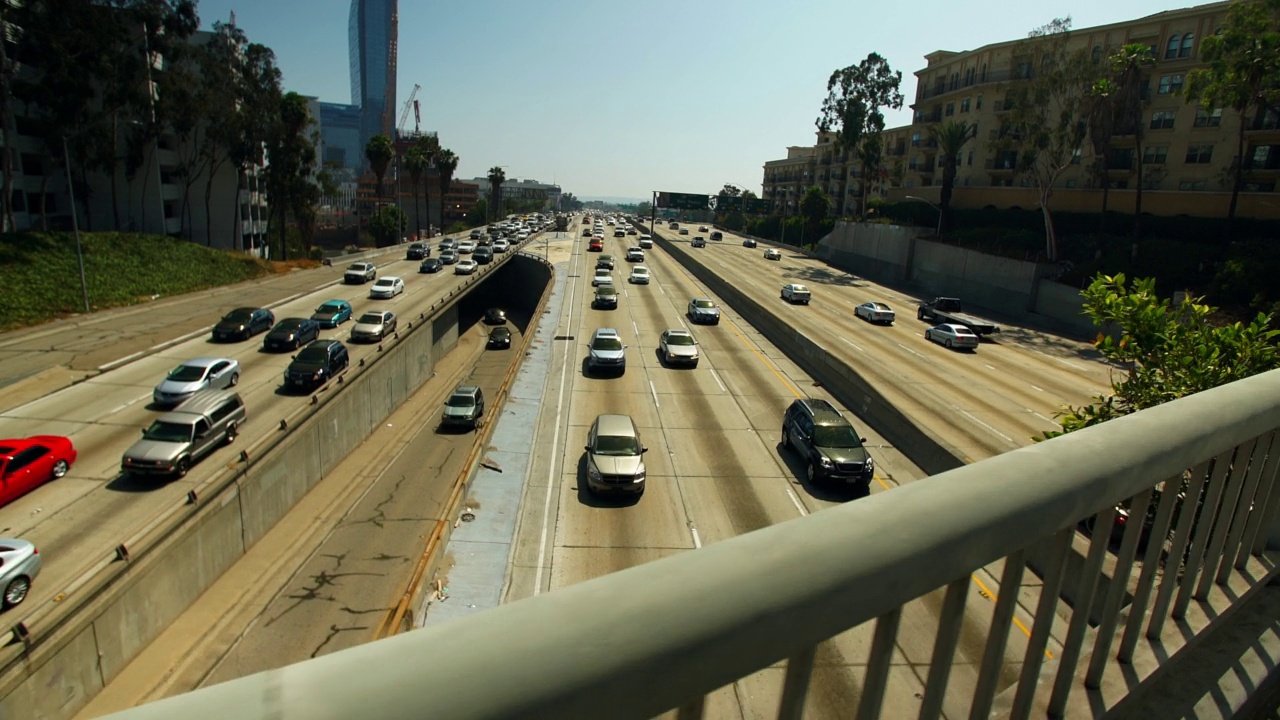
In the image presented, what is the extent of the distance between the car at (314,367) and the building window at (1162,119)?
204 ft

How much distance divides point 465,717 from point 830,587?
937 mm

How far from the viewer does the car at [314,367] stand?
28.5m

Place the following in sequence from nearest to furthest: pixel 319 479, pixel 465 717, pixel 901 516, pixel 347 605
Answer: pixel 465 717 → pixel 901 516 → pixel 347 605 → pixel 319 479

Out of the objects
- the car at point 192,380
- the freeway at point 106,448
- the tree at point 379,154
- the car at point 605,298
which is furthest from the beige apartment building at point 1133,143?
the tree at point 379,154

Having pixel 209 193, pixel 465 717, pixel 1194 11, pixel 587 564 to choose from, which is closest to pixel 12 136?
pixel 209 193

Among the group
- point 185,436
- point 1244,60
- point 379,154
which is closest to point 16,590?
point 185,436

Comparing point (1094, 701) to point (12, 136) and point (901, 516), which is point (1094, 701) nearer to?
point (901, 516)

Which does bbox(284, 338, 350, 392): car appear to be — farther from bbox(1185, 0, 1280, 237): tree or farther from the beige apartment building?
the beige apartment building

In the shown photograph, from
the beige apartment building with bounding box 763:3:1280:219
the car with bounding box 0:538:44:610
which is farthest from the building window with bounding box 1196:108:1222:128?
the car with bounding box 0:538:44:610

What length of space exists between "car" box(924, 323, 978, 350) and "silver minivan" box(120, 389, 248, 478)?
115ft

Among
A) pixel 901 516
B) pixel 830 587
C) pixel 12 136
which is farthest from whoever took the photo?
pixel 12 136

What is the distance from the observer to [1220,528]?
12.2ft

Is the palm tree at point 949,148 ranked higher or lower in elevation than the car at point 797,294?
higher

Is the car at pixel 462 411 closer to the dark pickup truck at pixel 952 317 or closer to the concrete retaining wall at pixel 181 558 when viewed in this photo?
the concrete retaining wall at pixel 181 558
